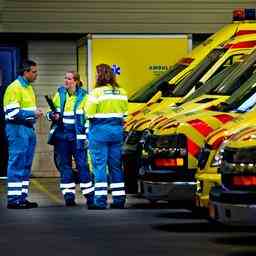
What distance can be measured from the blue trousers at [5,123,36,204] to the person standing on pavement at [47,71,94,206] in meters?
0.36

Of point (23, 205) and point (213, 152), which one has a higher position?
point (213, 152)

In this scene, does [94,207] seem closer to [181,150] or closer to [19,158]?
[19,158]

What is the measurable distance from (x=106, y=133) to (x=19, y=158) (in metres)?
1.30

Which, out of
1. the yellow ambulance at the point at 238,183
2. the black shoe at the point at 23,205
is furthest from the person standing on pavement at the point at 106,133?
the yellow ambulance at the point at 238,183

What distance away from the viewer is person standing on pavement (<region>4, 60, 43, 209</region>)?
43.7 feet

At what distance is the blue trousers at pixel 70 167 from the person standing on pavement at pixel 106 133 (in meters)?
0.57

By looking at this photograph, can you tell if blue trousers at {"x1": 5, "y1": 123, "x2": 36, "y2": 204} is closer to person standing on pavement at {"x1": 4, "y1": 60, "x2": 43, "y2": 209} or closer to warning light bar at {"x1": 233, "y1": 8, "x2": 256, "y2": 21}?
person standing on pavement at {"x1": 4, "y1": 60, "x2": 43, "y2": 209}

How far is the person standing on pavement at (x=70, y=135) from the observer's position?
1348 centimetres

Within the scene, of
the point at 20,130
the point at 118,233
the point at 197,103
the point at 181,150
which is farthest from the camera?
the point at 20,130

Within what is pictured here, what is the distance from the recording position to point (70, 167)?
1364 centimetres

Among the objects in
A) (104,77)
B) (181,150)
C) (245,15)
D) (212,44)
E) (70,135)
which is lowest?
(181,150)

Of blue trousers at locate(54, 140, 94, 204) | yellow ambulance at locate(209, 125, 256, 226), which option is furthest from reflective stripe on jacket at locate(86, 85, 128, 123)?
yellow ambulance at locate(209, 125, 256, 226)

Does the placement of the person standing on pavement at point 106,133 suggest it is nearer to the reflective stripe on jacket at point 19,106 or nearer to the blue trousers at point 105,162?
the blue trousers at point 105,162

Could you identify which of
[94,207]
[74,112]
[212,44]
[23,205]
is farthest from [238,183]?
[212,44]
